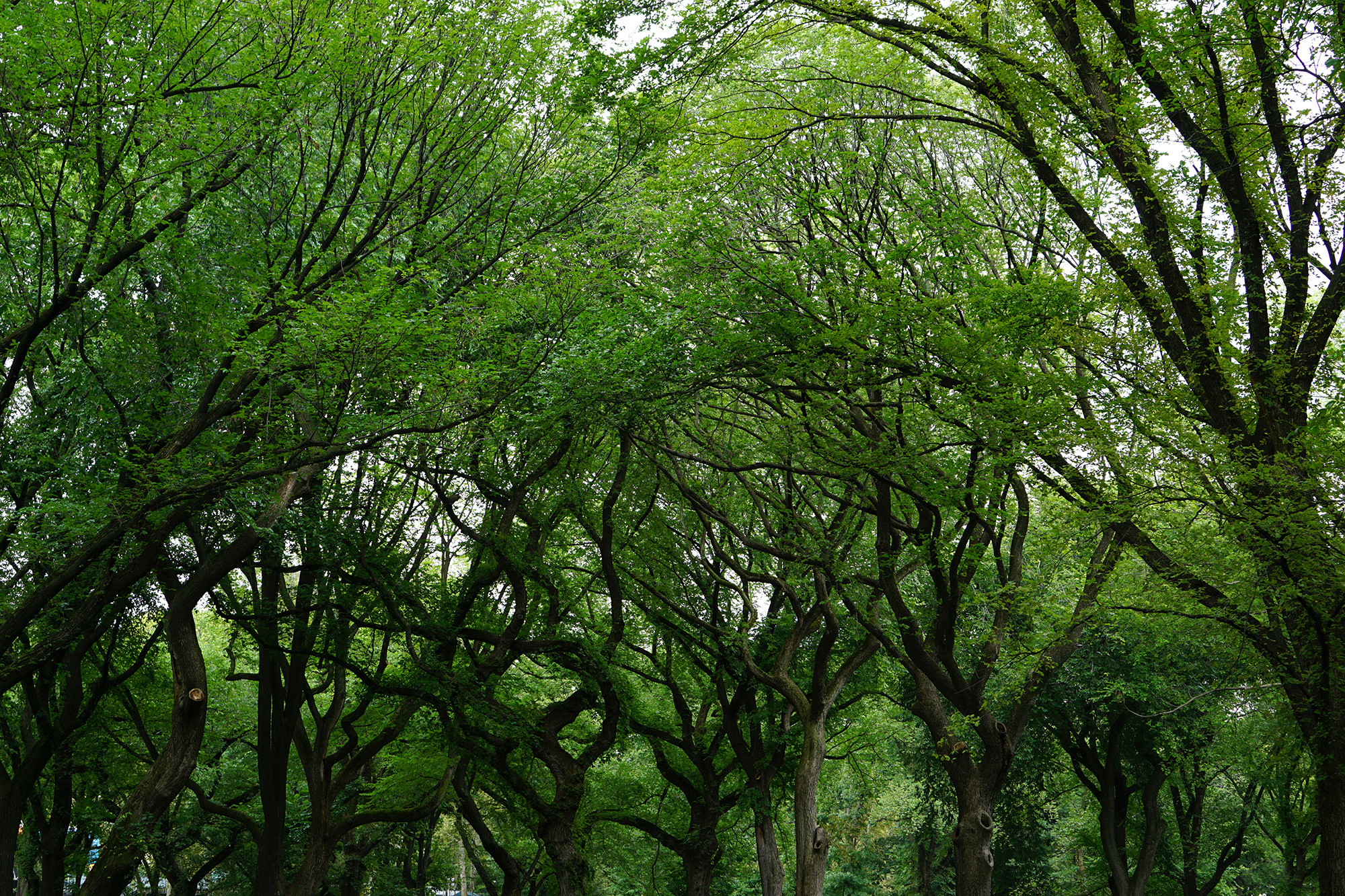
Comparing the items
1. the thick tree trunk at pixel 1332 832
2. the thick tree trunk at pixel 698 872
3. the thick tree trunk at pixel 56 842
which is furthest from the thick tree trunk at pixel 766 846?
the thick tree trunk at pixel 56 842

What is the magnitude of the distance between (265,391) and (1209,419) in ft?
26.8

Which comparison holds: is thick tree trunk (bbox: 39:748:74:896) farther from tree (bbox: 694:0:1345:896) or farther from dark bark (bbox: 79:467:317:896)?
tree (bbox: 694:0:1345:896)

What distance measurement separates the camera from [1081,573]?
45.8ft

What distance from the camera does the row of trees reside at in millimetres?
8117

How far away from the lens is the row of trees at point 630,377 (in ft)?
26.6

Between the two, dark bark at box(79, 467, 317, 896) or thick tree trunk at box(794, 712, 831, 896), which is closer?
dark bark at box(79, 467, 317, 896)

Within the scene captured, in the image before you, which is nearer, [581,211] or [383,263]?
[383,263]

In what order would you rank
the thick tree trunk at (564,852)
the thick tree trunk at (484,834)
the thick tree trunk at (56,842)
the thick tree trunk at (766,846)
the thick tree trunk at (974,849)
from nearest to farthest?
1. the thick tree trunk at (974,849)
2. the thick tree trunk at (56,842)
3. the thick tree trunk at (564,852)
4. the thick tree trunk at (766,846)
5. the thick tree trunk at (484,834)

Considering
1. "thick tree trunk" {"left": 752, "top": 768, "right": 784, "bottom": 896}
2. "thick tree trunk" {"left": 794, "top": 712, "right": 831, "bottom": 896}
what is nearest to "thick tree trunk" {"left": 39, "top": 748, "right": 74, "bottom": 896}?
"thick tree trunk" {"left": 794, "top": 712, "right": 831, "bottom": 896}

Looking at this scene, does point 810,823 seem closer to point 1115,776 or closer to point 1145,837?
point 1145,837

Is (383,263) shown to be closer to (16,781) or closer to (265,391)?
(265,391)

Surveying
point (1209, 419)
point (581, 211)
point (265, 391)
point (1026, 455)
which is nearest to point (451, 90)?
point (581, 211)

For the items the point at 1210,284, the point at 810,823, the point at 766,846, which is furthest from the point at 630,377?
the point at 766,846

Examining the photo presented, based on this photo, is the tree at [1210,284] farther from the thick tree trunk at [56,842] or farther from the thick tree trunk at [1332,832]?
the thick tree trunk at [56,842]
